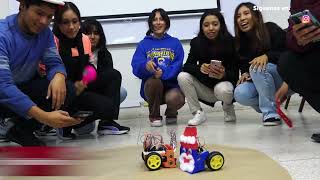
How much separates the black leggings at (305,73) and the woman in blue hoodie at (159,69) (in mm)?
824

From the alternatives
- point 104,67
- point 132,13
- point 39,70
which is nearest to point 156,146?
point 39,70

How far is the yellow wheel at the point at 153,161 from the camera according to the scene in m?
1.36

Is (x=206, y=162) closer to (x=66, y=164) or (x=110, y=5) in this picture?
(x=66, y=164)

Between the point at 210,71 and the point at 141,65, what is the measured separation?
0.42m

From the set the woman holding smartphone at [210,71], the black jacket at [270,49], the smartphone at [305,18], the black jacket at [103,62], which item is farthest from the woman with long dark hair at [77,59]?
the smartphone at [305,18]

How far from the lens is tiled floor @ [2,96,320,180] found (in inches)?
55.4

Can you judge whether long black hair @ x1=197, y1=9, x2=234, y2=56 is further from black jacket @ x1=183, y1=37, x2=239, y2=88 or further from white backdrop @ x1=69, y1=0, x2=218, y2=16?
white backdrop @ x1=69, y1=0, x2=218, y2=16

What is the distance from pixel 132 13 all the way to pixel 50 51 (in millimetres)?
1437

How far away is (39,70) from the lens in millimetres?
1811

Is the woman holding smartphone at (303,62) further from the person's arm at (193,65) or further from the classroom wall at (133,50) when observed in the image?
the classroom wall at (133,50)

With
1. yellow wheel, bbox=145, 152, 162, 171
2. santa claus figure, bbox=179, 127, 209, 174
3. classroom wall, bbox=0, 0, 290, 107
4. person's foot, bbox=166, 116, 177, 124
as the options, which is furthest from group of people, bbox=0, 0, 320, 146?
classroom wall, bbox=0, 0, 290, 107

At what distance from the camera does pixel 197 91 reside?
2.38 m

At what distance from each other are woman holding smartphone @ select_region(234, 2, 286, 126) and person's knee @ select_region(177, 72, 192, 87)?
290 millimetres

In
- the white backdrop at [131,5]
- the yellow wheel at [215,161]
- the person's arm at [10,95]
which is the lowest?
the yellow wheel at [215,161]
